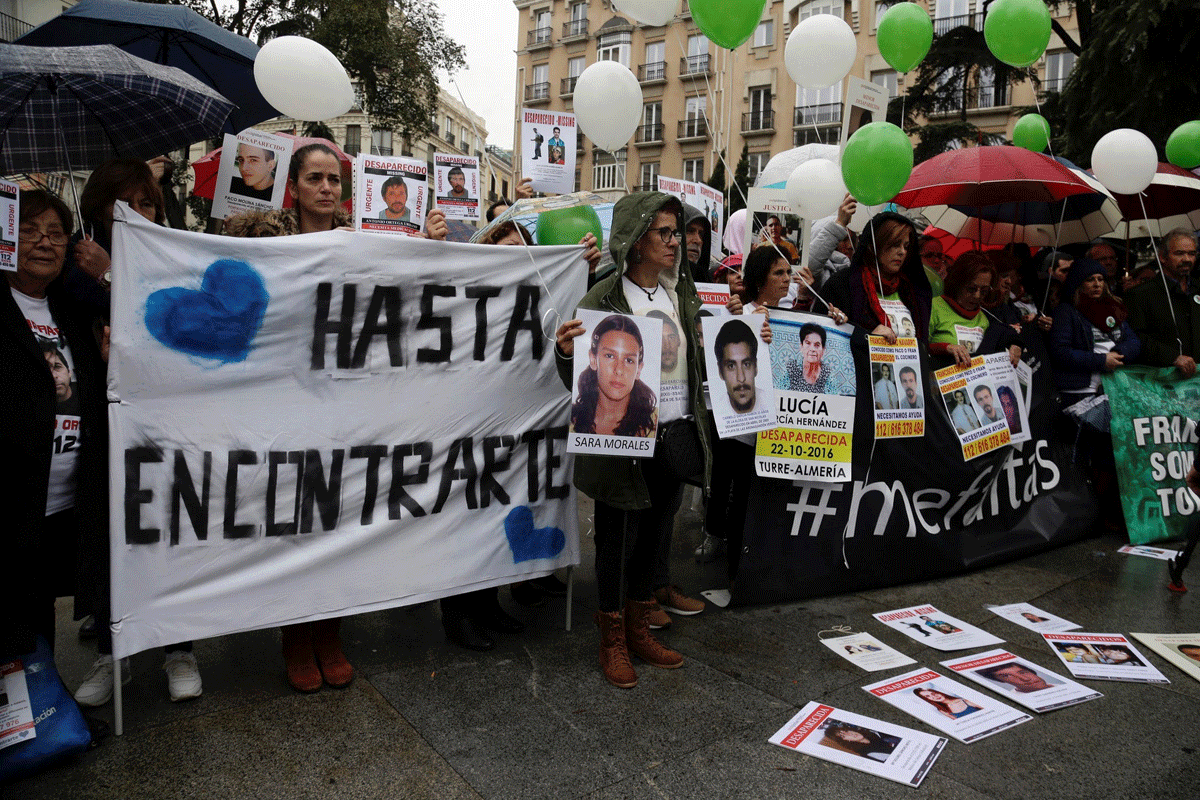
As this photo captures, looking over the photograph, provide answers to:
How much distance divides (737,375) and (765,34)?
35.4 meters

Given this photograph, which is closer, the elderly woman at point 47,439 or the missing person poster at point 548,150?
the elderly woman at point 47,439

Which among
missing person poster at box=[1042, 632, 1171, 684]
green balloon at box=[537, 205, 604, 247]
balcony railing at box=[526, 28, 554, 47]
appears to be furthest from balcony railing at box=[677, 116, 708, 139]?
missing person poster at box=[1042, 632, 1171, 684]

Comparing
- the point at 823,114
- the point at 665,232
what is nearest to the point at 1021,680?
the point at 665,232

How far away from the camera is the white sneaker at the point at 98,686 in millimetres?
2682

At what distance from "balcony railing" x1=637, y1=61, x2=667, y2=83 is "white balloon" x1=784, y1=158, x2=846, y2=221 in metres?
35.6

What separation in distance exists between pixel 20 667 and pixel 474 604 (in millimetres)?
1569

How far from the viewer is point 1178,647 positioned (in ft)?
10.9

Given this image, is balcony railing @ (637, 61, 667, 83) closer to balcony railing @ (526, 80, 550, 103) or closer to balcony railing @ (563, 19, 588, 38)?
balcony railing @ (563, 19, 588, 38)

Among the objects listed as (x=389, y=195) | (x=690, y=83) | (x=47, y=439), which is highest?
(x=690, y=83)

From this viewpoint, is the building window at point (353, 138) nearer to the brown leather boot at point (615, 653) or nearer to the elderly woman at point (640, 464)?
the elderly woman at point (640, 464)

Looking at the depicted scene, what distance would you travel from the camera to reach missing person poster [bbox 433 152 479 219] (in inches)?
153

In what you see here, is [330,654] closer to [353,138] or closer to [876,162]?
[876,162]

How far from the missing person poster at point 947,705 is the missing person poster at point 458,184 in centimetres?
276

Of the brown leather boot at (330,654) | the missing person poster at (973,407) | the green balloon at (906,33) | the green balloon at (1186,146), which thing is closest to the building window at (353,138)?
the green balloon at (906,33)
